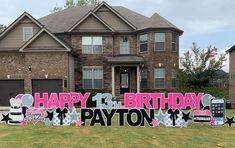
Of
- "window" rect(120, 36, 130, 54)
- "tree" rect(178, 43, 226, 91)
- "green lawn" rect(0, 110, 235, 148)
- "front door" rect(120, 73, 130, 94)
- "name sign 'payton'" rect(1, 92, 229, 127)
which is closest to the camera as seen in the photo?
"green lawn" rect(0, 110, 235, 148)

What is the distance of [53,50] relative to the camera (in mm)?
27047

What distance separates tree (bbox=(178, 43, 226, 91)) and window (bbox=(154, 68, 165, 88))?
3990 mm

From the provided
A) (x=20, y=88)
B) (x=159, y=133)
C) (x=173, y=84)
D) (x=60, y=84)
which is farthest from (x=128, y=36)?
(x=159, y=133)

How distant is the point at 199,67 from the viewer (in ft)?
84.5

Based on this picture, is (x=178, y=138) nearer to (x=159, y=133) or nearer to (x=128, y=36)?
(x=159, y=133)

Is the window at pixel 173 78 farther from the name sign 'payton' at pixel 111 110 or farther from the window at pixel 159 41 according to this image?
the name sign 'payton' at pixel 111 110

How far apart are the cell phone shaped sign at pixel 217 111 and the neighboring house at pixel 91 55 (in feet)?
48.8

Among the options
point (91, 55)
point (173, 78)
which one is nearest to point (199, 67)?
point (173, 78)

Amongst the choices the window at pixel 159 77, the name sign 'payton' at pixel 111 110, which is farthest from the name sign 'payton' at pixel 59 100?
the window at pixel 159 77

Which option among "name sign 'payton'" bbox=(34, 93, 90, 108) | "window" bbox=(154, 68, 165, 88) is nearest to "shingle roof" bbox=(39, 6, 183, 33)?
"window" bbox=(154, 68, 165, 88)

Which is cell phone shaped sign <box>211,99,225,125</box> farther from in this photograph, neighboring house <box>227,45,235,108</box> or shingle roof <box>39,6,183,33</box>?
neighboring house <box>227,45,235,108</box>

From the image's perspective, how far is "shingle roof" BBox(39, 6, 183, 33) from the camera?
30531 millimetres

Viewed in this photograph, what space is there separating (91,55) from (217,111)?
1831 cm

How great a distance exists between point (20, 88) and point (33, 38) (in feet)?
15.2
